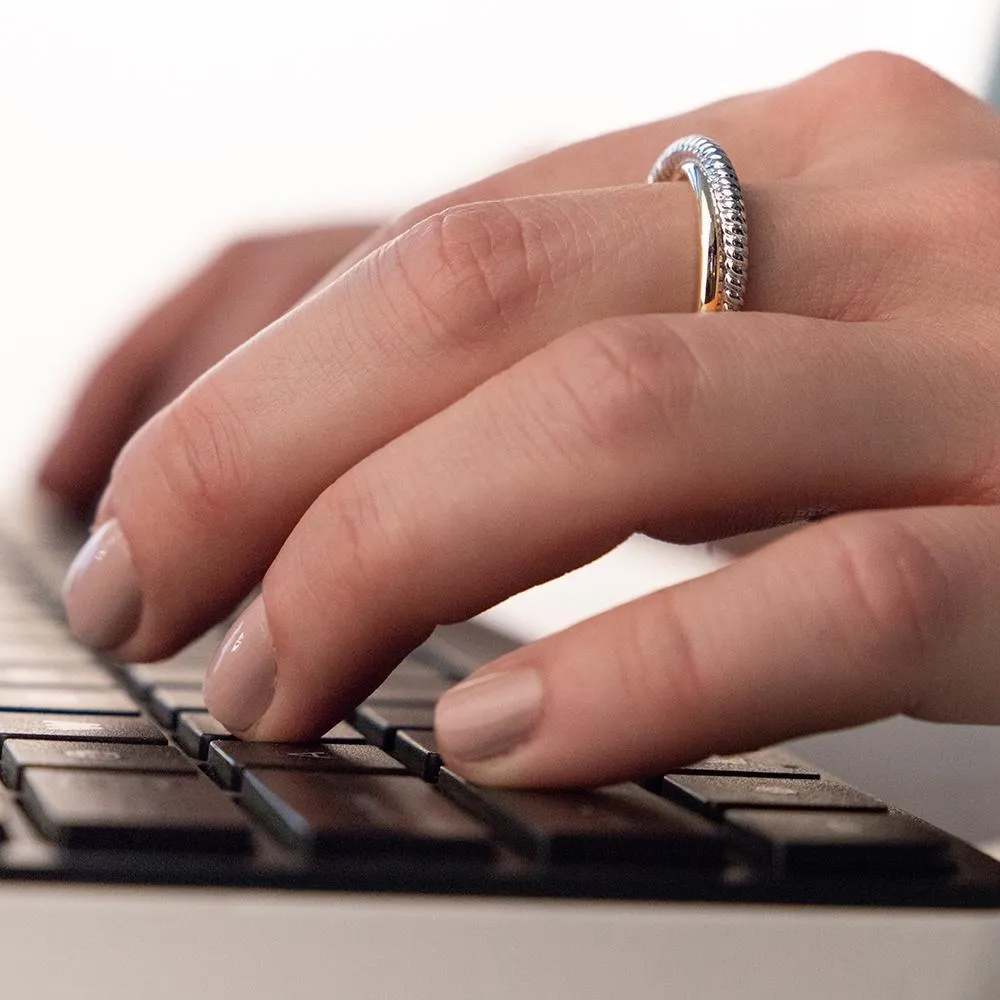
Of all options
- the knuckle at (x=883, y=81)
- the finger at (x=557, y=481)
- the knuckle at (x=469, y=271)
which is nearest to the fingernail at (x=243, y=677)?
the finger at (x=557, y=481)

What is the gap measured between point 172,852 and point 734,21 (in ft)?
6.33

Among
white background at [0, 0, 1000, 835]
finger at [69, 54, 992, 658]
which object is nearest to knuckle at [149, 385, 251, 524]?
finger at [69, 54, 992, 658]

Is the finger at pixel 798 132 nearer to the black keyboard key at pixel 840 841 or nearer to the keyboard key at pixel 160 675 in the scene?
the keyboard key at pixel 160 675

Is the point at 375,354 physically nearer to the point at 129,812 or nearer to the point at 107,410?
the point at 129,812

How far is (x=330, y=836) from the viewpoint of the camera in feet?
0.86

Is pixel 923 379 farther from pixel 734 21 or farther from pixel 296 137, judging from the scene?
pixel 296 137

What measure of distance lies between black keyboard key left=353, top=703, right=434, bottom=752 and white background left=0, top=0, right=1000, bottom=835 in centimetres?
200

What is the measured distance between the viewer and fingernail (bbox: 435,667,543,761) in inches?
13.1

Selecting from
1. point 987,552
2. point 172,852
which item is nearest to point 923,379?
point 987,552

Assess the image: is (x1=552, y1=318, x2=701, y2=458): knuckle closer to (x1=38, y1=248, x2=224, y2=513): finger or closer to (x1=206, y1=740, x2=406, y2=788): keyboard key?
(x1=206, y1=740, x2=406, y2=788): keyboard key

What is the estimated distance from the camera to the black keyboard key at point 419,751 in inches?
14.1

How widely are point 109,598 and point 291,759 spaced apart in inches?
6.1

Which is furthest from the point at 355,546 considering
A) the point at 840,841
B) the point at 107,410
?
the point at 107,410

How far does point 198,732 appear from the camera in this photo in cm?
39
